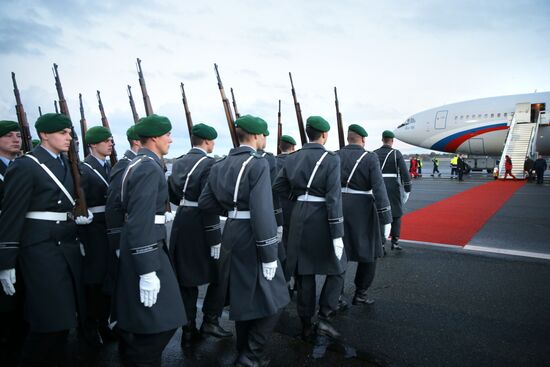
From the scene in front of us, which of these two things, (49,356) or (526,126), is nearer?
(49,356)

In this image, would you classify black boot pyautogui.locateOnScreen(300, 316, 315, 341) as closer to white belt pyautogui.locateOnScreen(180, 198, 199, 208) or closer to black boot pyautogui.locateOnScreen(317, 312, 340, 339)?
black boot pyautogui.locateOnScreen(317, 312, 340, 339)

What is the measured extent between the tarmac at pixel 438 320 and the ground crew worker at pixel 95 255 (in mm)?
220

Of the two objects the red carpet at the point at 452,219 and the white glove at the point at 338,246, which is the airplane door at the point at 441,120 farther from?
the white glove at the point at 338,246

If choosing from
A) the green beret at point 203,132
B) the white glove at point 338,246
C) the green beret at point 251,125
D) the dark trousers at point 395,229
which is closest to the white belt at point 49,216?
the green beret at point 251,125

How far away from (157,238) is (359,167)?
2530 millimetres

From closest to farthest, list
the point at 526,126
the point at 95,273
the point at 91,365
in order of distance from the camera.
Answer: the point at 91,365, the point at 95,273, the point at 526,126

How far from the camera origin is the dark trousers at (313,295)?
10.8 feet

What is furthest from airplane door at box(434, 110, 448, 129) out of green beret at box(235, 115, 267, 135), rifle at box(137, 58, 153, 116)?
green beret at box(235, 115, 267, 135)

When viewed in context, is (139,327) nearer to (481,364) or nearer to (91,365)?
(91,365)

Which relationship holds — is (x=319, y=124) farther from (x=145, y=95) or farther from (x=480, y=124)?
(x=480, y=124)

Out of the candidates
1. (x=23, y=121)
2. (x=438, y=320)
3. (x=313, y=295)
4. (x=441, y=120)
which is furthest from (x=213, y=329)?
(x=441, y=120)

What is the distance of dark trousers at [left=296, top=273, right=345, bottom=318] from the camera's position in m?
3.30

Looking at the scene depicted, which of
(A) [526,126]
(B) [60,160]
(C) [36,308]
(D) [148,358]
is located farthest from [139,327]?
(A) [526,126]

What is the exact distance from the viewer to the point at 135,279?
2.27 meters
